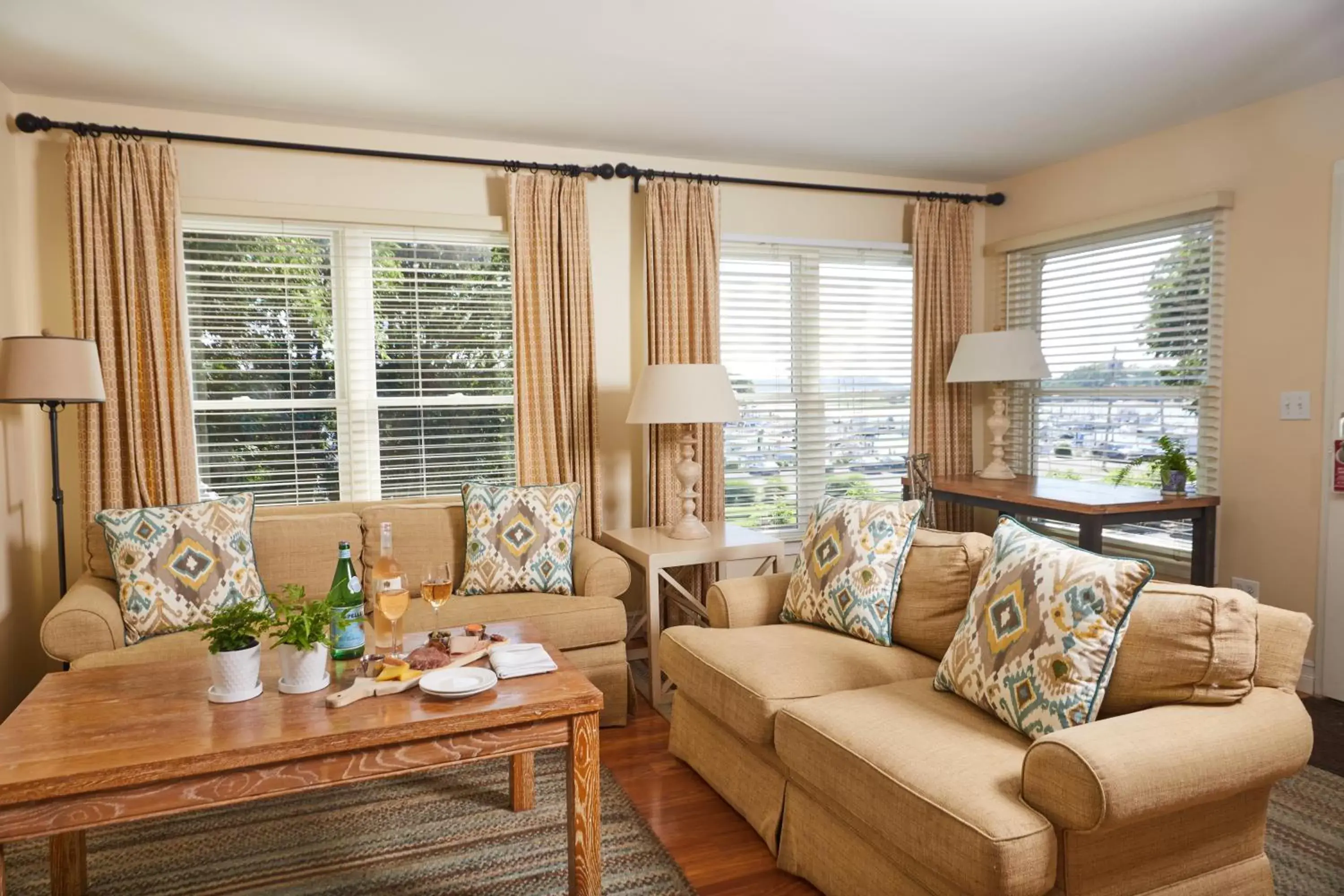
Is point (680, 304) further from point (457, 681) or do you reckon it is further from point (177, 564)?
point (457, 681)

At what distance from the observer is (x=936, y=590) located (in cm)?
266

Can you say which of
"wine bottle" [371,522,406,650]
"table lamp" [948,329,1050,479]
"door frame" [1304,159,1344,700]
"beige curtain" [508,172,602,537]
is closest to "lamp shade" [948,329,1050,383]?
"table lamp" [948,329,1050,479]

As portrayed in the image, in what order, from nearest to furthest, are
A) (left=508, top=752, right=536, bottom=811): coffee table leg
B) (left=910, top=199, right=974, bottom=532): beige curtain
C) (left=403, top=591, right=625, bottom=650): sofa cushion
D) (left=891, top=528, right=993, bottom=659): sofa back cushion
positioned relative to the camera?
(left=508, top=752, right=536, bottom=811): coffee table leg, (left=891, top=528, right=993, bottom=659): sofa back cushion, (left=403, top=591, right=625, bottom=650): sofa cushion, (left=910, top=199, right=974, bottom=532): beige curtain

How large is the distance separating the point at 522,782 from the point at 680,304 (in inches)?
96.1

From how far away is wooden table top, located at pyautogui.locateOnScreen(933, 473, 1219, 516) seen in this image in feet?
11.2

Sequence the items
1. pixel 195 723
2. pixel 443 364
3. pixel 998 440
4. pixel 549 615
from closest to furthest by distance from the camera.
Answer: pixel 195 723, pixel 549 615, pixel 443 364, pixel 998 440

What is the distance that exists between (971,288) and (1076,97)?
154 cm

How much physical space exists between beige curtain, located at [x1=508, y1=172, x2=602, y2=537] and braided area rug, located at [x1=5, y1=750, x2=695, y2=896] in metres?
1.62

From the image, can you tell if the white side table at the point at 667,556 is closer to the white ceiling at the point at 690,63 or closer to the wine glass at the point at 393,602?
the wine glass at the point at 393,602

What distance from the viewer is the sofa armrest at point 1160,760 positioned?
158 cm

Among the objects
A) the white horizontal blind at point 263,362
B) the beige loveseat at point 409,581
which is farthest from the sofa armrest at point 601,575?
the white horizontal blind at point 263,362

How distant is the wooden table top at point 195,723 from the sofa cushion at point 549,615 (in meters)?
0.89

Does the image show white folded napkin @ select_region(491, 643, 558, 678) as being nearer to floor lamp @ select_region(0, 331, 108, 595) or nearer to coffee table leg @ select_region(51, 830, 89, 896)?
coffee table leg @ select_region(51, 830, 89, 896)

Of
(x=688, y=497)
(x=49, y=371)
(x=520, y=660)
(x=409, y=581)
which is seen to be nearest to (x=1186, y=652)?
(x=520, y=660)
